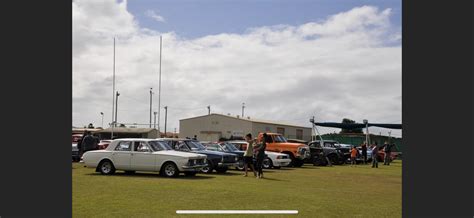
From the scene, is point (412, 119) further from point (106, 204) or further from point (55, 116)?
point (106, 204)

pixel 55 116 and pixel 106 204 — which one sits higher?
pixel 55 116

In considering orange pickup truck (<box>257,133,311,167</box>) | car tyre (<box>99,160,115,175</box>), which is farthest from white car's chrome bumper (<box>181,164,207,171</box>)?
orange pickup truck (<box>257,133,311,167</box>)

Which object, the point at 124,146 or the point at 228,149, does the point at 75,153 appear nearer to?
the point at 228,149

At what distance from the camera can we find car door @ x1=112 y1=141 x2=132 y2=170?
18859 millimetres

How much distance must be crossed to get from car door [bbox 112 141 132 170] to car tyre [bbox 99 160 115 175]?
206mm

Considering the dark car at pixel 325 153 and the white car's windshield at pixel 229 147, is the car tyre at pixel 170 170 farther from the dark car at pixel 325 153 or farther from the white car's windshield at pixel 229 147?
the dark car at pixel 325 153

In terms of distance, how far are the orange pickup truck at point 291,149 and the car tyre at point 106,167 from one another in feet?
37.1

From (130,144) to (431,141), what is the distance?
14192 mm

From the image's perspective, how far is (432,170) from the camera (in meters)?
6.35

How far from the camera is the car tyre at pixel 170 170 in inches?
720

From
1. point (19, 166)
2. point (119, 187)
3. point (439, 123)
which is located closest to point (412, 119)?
point (439, 123)

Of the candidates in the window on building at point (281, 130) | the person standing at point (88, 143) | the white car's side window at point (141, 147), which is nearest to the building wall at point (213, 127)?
the window on building at point (281, 130)

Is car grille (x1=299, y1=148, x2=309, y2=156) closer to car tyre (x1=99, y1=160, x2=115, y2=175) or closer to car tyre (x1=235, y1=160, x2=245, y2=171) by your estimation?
car tyre (x1=235, y1=160, x2=245, y2=171)

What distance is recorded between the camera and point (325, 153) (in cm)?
3136
